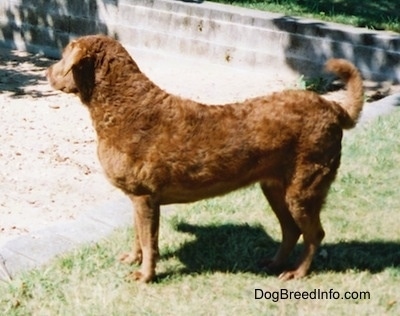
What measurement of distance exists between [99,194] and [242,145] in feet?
7.93

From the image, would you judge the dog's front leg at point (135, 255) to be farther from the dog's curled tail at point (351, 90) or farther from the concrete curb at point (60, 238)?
the dog's curled tail at point (351, 90)

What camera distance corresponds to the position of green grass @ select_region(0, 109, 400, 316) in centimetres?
441

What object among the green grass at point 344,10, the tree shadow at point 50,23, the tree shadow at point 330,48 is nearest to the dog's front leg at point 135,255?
the tree shadow at point 330,48

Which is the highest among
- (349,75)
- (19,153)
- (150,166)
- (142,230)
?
(349,75)

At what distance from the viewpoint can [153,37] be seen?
11.7m

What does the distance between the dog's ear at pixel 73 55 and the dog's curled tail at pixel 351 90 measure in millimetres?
1756

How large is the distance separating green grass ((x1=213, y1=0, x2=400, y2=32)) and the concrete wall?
532 millimetres

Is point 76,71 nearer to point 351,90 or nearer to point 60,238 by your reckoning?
point 60,238

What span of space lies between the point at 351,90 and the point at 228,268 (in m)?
1.55

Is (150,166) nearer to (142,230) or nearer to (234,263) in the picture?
(142,230)

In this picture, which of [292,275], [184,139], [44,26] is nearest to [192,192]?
[184,139]

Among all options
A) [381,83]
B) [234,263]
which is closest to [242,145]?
[234,263]

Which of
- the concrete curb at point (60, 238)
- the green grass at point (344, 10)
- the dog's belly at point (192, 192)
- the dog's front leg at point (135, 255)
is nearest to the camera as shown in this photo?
the dog's belly at point (192, 192)

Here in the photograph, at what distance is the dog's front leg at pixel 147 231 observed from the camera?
180 inches
